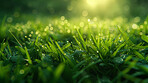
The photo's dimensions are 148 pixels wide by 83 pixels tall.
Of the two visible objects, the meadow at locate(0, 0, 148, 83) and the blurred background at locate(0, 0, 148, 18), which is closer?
the meadow at locate(0, 0, 148, 83)

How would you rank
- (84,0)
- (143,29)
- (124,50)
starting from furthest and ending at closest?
(84,0)
(143,29)
(124,50)

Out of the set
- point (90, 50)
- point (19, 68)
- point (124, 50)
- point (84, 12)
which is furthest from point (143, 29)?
point (84, 12)

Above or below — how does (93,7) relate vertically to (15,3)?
below

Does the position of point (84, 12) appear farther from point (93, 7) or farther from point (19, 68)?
point (19, 68)

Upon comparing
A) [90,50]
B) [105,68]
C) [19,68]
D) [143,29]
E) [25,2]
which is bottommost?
[143,29]

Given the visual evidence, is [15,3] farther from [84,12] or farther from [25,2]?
[84,12]

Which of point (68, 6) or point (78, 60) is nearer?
point (78, 60)

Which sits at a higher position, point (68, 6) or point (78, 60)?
point (68, 6)

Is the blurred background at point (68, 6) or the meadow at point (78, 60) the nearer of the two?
the meadow at point (78, 60)

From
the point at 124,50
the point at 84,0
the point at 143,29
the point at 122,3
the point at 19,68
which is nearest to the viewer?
the point at 19,68

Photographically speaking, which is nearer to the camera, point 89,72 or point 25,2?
point 89,72

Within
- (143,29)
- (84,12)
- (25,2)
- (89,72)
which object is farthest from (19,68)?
(25,2)
